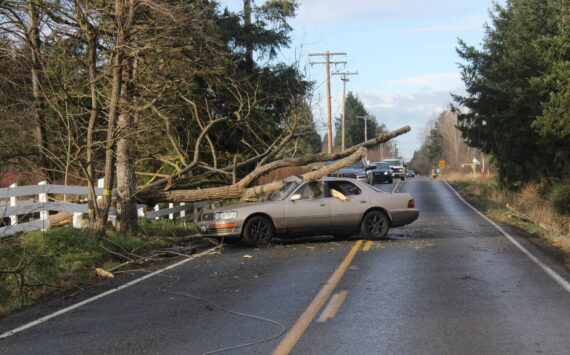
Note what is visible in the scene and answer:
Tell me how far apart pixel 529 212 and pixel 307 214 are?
1268cm

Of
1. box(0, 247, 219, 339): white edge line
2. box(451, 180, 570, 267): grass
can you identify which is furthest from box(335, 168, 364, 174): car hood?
box(0, 247, 219, 339): white edge line

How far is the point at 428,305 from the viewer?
7.98 m

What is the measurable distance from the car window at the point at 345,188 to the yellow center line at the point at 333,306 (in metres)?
6.83

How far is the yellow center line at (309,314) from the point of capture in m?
6.12

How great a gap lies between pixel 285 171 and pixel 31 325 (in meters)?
30.2

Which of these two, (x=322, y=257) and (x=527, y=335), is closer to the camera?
(x=527, y=335)

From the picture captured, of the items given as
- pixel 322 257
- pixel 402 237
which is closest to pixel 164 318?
pixel 322 257

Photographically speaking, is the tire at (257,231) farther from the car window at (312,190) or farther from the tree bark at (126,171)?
the tree bark at (126,171)

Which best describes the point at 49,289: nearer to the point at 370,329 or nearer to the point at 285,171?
the point at 370,329

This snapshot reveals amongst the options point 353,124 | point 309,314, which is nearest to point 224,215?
point 309,314

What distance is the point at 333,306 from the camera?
793cm

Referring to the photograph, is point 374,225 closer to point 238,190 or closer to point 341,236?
point 341,236

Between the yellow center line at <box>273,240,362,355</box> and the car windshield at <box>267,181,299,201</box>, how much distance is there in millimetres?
3951

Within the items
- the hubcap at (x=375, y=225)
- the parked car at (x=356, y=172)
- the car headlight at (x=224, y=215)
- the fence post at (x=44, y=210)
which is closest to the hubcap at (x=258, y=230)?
the car headlight at (x=224, y=215)
